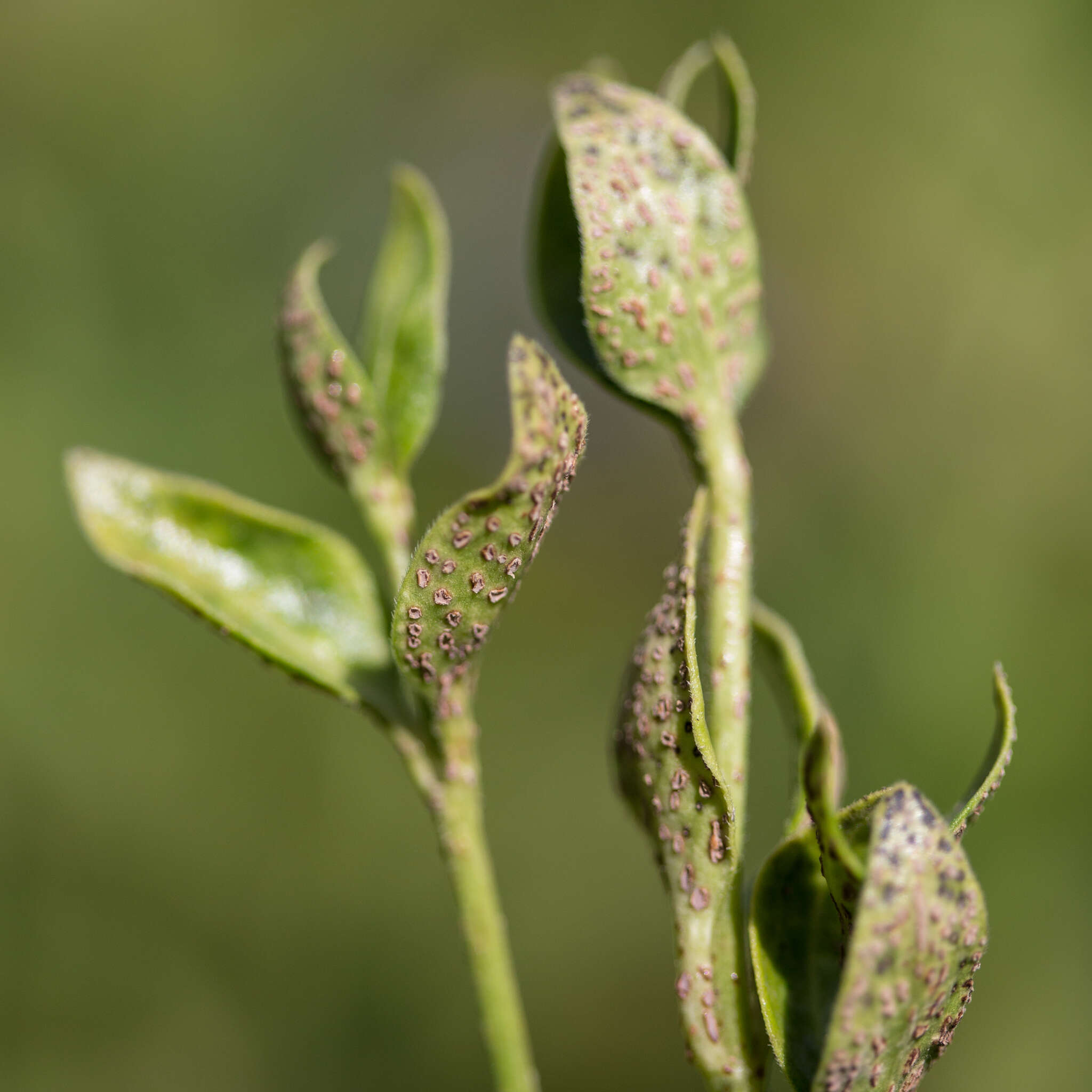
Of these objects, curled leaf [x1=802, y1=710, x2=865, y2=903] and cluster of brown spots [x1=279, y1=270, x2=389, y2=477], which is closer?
curled leaf [x1=802, y1=710, x2=865, y2=903]

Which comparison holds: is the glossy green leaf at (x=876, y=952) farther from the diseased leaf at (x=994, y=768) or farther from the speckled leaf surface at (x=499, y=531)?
the speckled leaf surface at (x=499, y=531)

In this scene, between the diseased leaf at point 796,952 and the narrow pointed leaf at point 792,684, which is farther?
the narrow pointed leaf at point 792,684

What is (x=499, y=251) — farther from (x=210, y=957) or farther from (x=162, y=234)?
(x=210, y=957)

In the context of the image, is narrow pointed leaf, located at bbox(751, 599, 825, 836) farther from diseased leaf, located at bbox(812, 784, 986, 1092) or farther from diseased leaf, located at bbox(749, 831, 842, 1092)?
diseased leaf, located at bbox(812, 784, 986, 1092)

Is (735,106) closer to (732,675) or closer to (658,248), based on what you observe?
(658,248)

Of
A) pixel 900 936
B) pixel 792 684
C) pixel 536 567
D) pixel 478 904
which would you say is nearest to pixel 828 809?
pixel 900 936

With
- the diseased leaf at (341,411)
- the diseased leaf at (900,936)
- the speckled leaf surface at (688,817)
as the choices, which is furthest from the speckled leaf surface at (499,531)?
the diseased leaf at (900,936)

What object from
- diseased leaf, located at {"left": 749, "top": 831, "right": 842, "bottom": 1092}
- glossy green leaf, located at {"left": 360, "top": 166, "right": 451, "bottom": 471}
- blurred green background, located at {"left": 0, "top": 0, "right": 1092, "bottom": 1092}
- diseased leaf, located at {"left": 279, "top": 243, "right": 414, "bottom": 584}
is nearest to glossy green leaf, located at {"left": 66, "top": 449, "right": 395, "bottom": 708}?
diseased leaf, located at {"left": 279, "top": 243, "right": 414, "bottom": 584}
